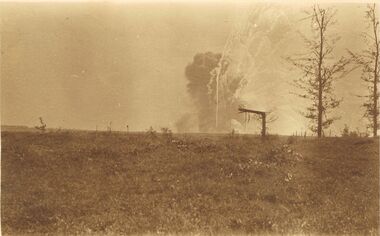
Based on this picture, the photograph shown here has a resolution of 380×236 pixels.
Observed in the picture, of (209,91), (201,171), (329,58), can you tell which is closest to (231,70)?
(209,91)

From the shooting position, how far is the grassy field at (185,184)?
41.2ft

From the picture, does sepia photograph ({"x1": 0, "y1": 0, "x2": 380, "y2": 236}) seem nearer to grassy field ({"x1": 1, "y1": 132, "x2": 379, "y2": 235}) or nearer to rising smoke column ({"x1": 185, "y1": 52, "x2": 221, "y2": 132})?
grassy field ({"x1": 1, "y1": 132, "x2": 379, "y2": 235})

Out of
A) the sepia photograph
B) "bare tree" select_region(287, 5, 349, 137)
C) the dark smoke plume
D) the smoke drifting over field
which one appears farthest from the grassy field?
the dark smoke plume

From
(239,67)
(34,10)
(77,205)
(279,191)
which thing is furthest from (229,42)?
(77,205)

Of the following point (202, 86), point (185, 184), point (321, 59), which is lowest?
point (185, 184)

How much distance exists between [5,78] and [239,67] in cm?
2199

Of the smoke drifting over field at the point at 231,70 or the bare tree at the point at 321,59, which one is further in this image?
the smoke drifting over field at the point at 231,70

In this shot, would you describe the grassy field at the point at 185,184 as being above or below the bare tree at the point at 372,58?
below

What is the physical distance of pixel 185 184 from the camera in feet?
51.3

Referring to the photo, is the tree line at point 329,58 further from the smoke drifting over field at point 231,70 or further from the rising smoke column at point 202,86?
the rising smoke column at point 202,86

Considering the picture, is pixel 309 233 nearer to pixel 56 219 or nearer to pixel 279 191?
pixel 279 191

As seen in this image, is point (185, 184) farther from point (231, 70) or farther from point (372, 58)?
point (231, 70)

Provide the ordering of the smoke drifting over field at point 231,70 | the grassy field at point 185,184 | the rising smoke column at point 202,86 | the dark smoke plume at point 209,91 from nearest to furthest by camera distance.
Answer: the grassy field at point 185,184 → the smoke drifting over field at point 231,70 → the dark smoke plume at point 209,91 → the rising smoke column at point 202,86

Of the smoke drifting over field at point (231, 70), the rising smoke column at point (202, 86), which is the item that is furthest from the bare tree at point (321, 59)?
the rising smoke column at point (202, 86)
